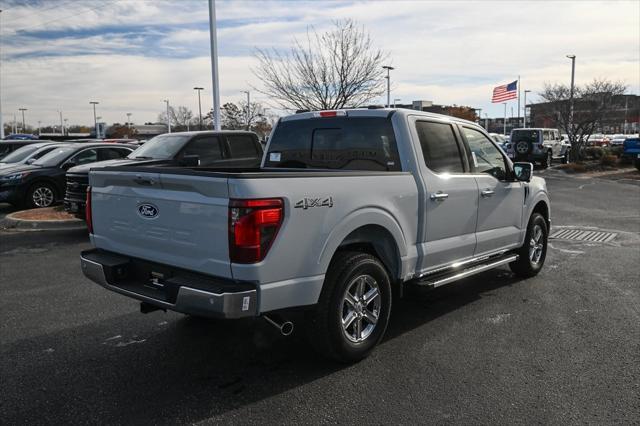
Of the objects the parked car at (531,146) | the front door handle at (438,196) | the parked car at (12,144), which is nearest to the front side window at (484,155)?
the front door handle at (438,196)

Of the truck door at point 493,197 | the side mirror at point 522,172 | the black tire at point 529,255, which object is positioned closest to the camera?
the truck door at point 493,197

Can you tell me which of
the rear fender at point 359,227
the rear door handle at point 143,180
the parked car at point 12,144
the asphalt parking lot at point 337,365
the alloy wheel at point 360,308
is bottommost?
the asphalt parking lot at point 337,365

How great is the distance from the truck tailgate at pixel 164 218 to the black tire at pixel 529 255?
170 inches

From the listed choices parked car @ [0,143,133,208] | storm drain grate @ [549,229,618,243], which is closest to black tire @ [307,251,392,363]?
storm drain grate @ [549,229,618,243]

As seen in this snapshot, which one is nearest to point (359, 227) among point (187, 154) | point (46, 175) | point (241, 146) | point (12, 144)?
point (187, 154)

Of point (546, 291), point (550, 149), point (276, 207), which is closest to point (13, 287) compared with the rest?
point (276, 207)

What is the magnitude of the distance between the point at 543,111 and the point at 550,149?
12.9ft

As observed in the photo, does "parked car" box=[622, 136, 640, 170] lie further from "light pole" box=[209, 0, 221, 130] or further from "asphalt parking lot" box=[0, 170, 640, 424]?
"asphalt parking lot" box=[0, 170, 640, 424]

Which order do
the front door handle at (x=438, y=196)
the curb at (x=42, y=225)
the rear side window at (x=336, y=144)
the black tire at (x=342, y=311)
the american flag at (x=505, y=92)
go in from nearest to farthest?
the black tire at (x=342, y=311)
the front door handle at (x=438, y=196)
the rear side window at (x=336, y=144)
the curb at (x=42, y=225)
the american flag at (x=505, y=92)

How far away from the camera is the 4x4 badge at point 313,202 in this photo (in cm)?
346

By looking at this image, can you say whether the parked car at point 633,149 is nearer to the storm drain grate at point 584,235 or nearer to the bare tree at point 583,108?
the bare tree at point 583,108

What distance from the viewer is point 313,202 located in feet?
11.6

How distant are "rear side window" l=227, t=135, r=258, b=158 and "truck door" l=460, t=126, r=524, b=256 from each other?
21.2 ft

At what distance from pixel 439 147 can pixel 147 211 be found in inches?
106
